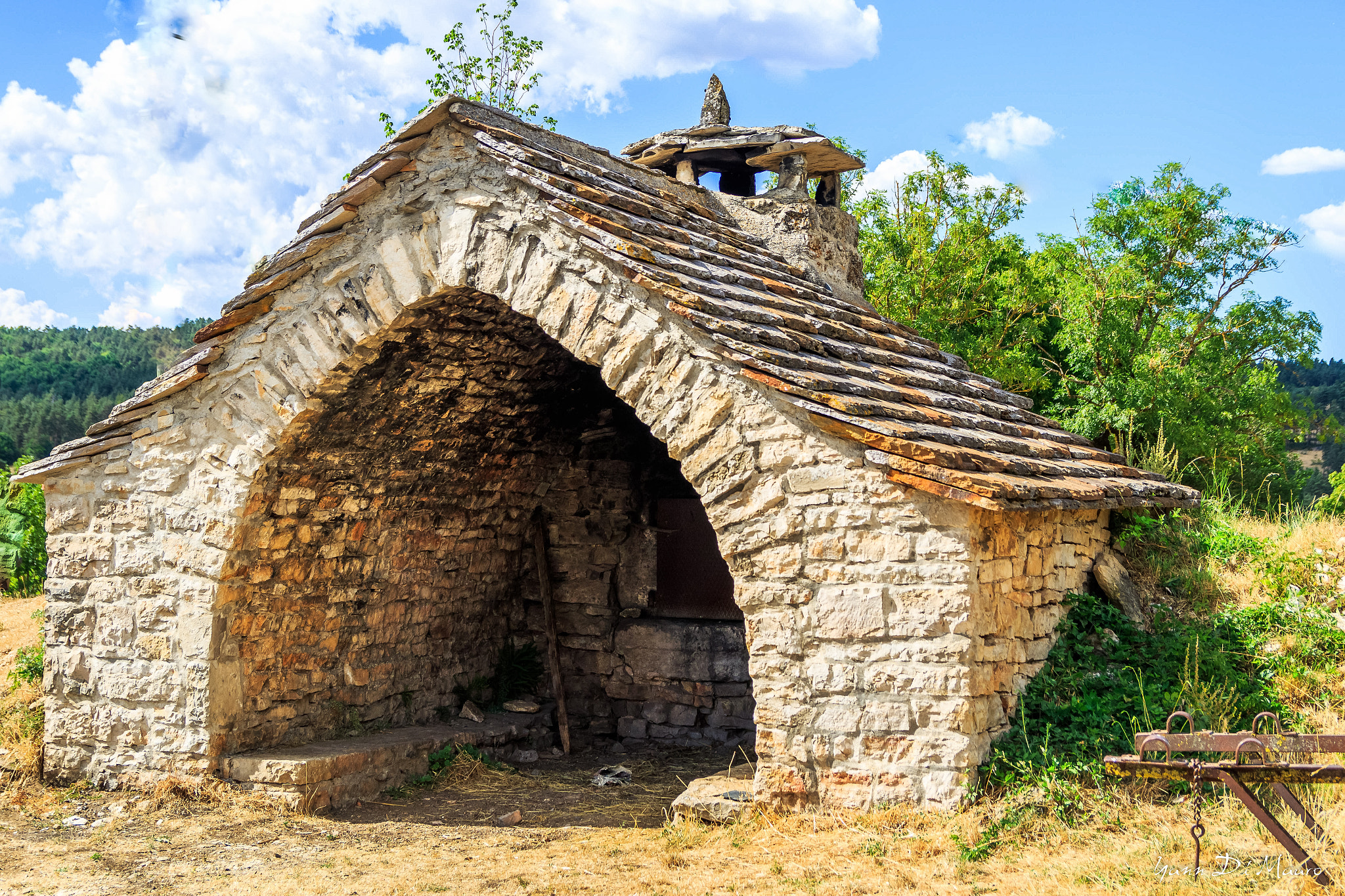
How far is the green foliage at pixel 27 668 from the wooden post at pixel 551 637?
3677mm

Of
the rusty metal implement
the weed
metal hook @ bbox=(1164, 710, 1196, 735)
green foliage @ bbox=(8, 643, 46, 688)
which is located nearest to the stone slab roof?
metal hook @ bbox=(1164, 710, 1196, 735)

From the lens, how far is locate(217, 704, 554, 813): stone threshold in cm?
574

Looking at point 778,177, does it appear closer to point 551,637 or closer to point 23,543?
point 551,637

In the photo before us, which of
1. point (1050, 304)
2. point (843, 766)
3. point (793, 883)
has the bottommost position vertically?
point (793, 883)

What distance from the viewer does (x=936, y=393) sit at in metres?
5.88

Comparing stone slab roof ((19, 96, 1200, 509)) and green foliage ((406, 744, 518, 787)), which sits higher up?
stone slab roof ((19, 96, 1200, 509))

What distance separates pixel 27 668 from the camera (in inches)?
296

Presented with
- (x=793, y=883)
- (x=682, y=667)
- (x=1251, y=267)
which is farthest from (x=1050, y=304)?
(x=793, y=883)

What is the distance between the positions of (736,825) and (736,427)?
6.12 ft

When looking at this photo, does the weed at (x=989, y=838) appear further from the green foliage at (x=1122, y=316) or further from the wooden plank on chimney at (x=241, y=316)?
the green foliage at (x=1122, y=316)

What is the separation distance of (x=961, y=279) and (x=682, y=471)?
11.4 meters

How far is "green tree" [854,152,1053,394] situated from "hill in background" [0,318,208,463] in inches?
931

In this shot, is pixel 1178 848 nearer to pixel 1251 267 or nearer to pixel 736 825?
pixel 736 825

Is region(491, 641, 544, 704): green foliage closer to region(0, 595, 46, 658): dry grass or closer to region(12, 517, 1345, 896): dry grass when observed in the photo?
region(12, 517, 1345, 896): dry grass
